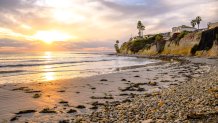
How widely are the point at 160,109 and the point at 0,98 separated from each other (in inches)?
418

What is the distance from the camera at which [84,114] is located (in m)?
11.8

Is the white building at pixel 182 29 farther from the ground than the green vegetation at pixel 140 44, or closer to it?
farther from the ground

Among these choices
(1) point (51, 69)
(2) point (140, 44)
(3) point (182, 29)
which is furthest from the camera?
(3) point (182, 29)

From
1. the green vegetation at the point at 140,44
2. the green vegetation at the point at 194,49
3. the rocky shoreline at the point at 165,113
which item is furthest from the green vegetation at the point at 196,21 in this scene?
the rocky shoreline at the point at 165,113

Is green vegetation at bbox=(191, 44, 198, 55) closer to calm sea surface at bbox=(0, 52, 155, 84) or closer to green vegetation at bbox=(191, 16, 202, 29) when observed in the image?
calm sea surface at bbox=(0, 52, 155, 84)

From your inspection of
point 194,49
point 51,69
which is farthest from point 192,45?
point 51,69

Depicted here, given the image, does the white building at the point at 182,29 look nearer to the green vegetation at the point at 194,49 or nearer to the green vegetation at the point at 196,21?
the green vegetation at the point at 196,21

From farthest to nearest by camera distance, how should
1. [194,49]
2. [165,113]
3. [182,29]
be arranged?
[182,29], [194,49], [165,113]

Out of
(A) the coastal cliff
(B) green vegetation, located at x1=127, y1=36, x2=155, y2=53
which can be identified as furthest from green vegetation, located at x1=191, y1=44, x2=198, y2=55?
(B) green vegetation, located at x1=127, y1=36, x2=155, y2=53

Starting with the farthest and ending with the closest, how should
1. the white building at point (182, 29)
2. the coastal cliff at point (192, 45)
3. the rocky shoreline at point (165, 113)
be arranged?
the white building at point (182, 29) → the coastal cliff at point (192, 45) → the rocky shoreline at point (165, 113)

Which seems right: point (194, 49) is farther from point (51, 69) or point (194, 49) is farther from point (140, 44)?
point (140, 44)

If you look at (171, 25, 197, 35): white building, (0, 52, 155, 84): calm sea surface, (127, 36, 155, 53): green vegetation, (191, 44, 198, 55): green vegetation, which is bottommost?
(0, 52, 155, 84): calm sea surface

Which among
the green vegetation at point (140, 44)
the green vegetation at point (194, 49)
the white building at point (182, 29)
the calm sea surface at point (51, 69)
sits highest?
the white building at point (182, 29)

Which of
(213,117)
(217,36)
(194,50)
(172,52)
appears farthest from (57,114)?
(172,52)
